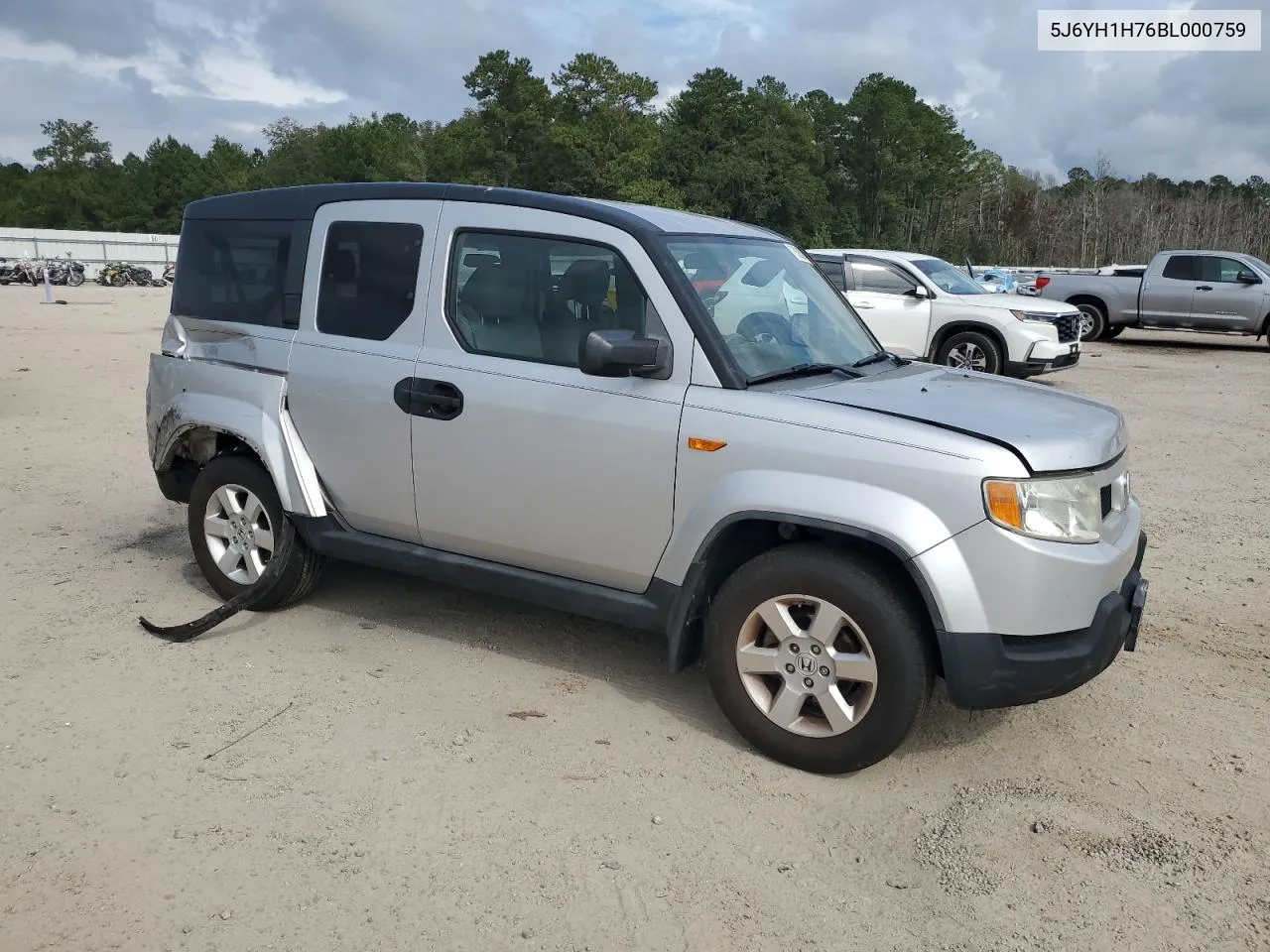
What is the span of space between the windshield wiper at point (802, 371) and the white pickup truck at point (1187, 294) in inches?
665

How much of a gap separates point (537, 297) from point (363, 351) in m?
0.88

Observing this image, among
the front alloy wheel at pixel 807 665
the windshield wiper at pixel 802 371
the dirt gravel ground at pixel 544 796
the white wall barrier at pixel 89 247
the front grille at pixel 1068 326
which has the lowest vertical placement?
the dirt gravel ground at pixel 544 796

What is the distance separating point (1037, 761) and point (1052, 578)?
88cm

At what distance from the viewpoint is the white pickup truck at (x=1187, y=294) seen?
19562 millimetres

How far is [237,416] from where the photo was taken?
4.97 metres

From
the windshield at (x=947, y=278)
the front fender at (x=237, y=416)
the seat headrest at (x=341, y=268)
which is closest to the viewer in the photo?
the seat headrest at (x=341, y=268)

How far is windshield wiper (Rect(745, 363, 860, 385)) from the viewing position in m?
3.92

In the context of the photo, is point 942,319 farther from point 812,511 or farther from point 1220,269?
point 812,511

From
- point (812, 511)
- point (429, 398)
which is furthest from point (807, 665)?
point (429, 398)

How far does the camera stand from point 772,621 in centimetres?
366

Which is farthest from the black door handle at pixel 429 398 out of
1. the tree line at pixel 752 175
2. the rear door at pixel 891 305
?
the tree line at pixel 752 175

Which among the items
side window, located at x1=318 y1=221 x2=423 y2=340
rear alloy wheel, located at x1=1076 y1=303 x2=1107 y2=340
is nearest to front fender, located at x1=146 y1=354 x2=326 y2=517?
side window, located at x1=318 y1=221 x2=423 y2=340

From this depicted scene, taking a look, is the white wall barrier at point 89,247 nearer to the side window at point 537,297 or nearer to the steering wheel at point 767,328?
the side window at point 537,297

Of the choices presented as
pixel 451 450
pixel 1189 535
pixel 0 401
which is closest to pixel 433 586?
pixel 451 450
